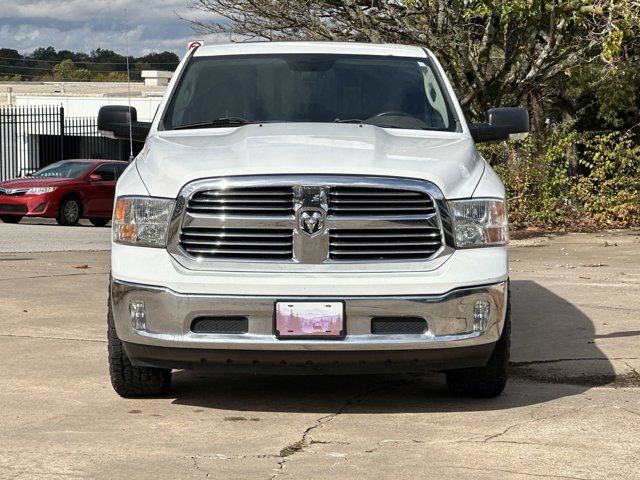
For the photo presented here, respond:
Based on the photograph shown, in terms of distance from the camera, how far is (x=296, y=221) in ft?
20.3

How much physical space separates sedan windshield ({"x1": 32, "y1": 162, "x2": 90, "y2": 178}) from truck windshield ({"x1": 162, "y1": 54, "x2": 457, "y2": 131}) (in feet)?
58.2

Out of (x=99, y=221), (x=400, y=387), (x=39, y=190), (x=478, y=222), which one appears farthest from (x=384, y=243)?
(x=99, y=221)

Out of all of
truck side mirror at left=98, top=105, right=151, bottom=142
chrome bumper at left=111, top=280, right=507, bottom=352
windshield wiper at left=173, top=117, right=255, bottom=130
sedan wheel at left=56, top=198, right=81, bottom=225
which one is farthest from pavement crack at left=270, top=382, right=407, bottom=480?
sedan wheel at left=56, top=198, right=81, bottom=225

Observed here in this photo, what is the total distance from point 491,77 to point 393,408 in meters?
12.8

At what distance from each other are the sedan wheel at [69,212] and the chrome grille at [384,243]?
62.2 ft

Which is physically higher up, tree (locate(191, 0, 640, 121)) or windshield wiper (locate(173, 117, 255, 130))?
tree (locate(191, 0, 640, 121))

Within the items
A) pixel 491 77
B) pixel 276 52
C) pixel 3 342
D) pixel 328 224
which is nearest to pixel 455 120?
pixel 276 52

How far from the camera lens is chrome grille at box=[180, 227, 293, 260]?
622 cm

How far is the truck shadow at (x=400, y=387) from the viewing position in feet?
22.3

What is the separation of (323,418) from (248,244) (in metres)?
0.98

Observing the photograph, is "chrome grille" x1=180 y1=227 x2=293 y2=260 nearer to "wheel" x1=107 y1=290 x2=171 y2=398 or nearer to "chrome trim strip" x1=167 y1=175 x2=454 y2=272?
"chrome trim strip" x1=167 y1=175 x2=454 y2=272

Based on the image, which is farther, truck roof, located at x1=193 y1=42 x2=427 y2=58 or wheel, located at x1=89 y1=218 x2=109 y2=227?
wheel, located at x1=89 y1=218 x2=109 y2=227

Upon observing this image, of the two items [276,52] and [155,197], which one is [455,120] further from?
[155,197]

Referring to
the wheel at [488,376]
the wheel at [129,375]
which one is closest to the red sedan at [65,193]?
the wheel at [129,375]
